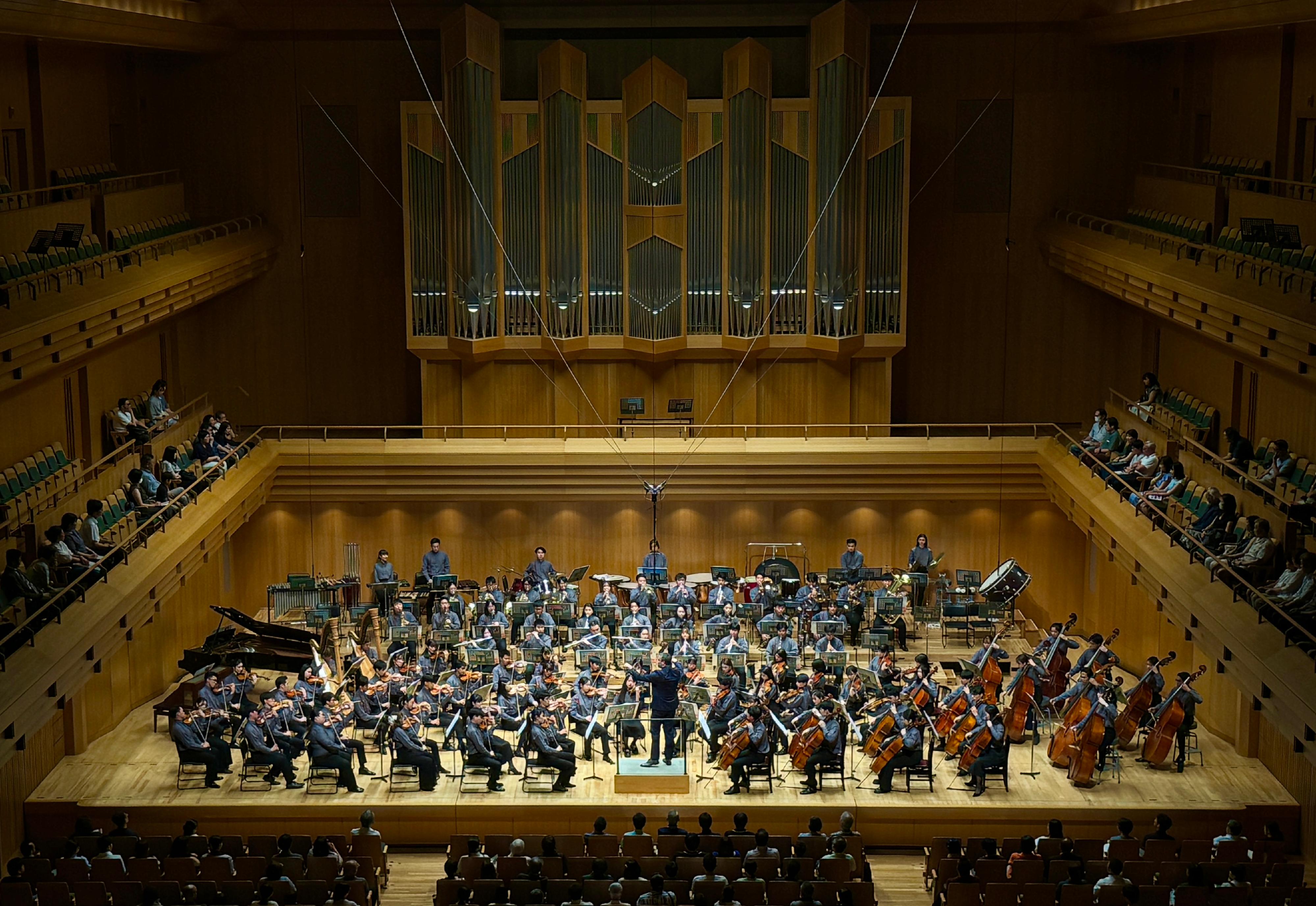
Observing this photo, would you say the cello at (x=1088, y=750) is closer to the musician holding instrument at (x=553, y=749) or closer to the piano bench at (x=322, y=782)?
the musician holding instrument at (x=553, y=749)

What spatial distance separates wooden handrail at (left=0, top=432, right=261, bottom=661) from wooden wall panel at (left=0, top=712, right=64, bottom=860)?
0.95 meters

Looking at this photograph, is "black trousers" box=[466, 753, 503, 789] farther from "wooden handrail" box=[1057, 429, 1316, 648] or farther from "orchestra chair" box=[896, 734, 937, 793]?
"wooden handrail" box=[1057, 429, 1316, 648]

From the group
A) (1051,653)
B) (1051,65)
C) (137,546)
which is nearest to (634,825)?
(1051,653)

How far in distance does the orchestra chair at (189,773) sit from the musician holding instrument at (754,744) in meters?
4.79

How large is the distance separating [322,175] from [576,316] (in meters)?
3.94

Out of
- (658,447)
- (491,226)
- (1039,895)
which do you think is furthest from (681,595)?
(1039,895)

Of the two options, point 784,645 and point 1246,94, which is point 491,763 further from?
point 1246,94

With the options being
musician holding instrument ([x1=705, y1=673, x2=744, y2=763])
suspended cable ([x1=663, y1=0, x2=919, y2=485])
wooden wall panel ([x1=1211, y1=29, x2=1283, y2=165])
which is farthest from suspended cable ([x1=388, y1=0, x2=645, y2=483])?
wooden wall panel ([x1=1211, y1=29, x2=1283, y2=165])

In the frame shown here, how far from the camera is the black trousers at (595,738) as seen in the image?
1563 centimetres

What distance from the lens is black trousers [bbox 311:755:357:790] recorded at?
1498cm

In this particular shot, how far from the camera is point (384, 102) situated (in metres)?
21.2

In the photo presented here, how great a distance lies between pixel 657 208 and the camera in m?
20.1

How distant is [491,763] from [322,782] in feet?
5.17

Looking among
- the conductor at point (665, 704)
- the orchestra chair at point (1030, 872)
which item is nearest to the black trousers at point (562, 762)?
the conductor at point (665, 704)
